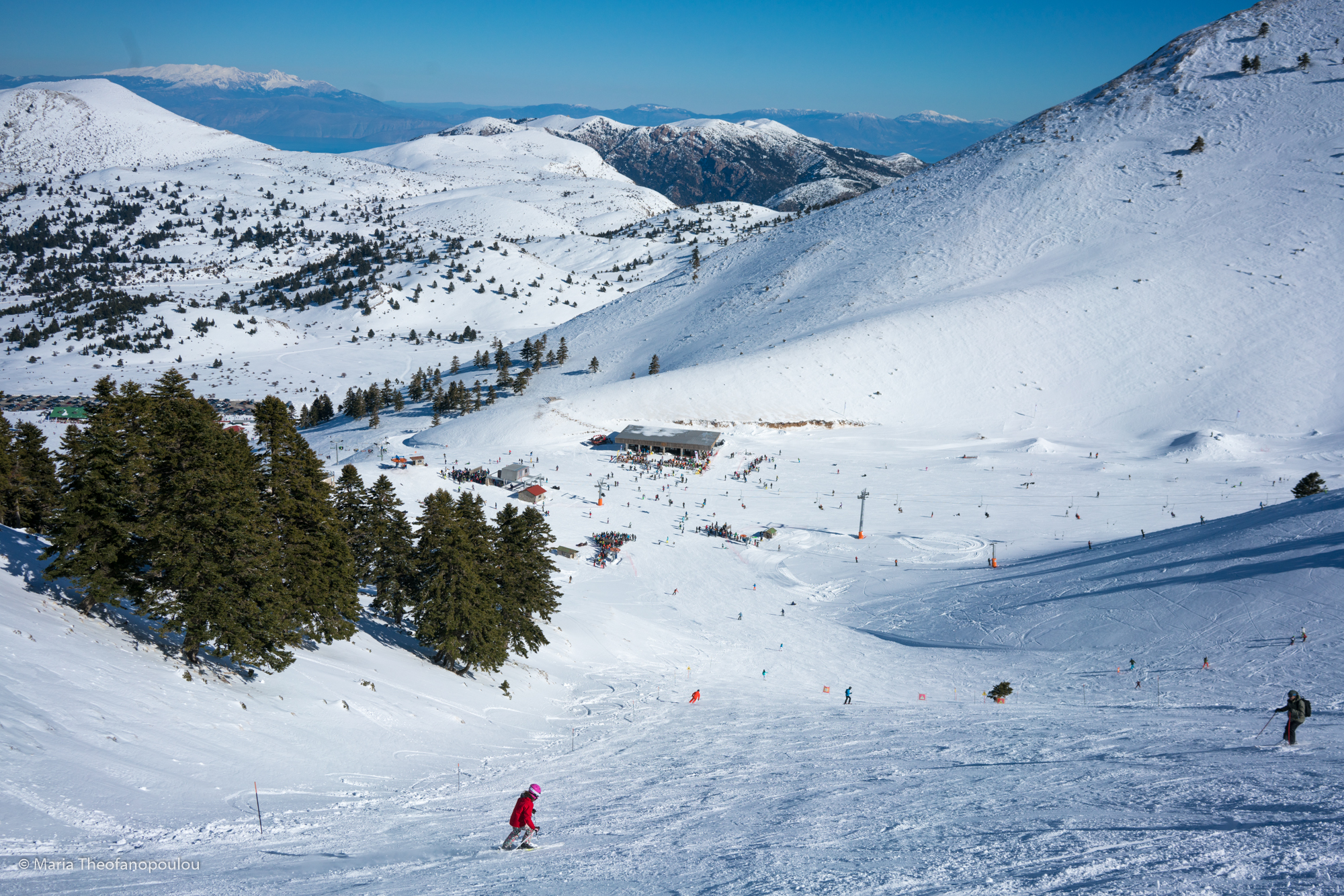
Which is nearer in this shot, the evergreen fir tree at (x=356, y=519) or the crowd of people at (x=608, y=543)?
the evergreen fir tree at (x=356, y=519)

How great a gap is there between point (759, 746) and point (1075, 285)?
312 feet

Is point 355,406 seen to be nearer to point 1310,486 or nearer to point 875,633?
point 875,633

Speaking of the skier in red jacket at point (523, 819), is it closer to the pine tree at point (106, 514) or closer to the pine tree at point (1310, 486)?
the pine tree at point (106, 514)

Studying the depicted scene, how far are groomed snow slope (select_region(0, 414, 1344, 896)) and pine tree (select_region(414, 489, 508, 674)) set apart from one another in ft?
3.68

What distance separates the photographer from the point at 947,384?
8644 cm

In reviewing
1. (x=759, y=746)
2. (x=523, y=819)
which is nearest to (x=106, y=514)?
(x=523, y=819)

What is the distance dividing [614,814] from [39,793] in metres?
9.17

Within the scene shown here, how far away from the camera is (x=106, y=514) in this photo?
1783 cm

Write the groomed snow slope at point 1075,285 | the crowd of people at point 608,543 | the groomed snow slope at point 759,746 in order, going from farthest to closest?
the groomed snow slope at point 1075,285 < the crowd of people at point 608,543 < the groomed snow slope at point 759,746

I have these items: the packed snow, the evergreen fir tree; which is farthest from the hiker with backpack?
the evergreen fir tree

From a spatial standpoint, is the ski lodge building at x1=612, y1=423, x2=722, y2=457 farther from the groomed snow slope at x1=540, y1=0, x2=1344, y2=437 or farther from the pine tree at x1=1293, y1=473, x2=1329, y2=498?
A: the pine tree at x1=1293, y1=473, x2=1329, y2=498

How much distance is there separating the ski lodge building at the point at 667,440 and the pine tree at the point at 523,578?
4236 centimetres

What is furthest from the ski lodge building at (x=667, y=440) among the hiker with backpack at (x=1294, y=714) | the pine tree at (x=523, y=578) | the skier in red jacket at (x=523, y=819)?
the skier in red jacket at (x=523, y=819)

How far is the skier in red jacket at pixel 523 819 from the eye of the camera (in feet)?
37.5
